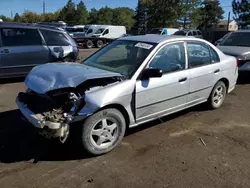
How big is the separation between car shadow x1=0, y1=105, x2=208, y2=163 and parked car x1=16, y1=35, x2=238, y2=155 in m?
0.29

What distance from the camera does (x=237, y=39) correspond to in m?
10.1

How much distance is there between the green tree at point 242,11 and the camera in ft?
146

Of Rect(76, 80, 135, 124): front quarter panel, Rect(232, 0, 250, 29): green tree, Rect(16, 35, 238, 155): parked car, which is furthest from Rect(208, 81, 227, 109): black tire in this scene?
Rect(232, 0, 250, 29): green tree

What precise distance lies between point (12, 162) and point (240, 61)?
23.3 feet

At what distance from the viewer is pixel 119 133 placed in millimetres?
4117

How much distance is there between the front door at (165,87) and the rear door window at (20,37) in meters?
4.92

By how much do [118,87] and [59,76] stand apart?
0.81 metres

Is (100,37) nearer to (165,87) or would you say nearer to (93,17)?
(165,87)

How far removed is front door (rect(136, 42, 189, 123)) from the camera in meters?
4.34

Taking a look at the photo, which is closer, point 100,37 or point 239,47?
point 239,47

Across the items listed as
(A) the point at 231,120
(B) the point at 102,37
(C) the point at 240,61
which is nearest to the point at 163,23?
(B) the point at 102,37

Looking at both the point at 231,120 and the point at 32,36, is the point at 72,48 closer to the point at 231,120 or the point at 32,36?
the point at 32,36

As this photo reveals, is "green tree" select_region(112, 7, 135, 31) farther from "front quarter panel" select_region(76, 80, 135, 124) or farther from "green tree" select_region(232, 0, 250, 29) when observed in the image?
"front quarter panel" select_region(76, 80, 135, 124)

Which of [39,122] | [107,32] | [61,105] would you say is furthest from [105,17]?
[39,122]
